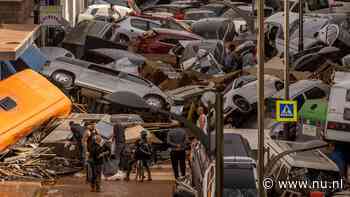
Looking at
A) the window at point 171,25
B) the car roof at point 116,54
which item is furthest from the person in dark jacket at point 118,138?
the window at point 171,25

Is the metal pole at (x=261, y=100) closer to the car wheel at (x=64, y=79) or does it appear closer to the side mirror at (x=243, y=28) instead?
the car wheel at (x=64, y=79)

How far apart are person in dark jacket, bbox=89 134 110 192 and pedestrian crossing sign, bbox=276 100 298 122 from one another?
14.1 ft

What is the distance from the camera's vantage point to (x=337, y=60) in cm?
3906

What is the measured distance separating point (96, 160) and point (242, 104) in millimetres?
8038

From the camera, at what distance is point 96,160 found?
80.9 feet

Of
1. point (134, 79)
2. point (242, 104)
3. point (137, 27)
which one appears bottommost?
point (242, 104)

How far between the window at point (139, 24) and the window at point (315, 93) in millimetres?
20359

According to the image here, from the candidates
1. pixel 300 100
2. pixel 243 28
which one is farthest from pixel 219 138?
pixel 243 28

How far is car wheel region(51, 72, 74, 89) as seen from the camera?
1355 inches

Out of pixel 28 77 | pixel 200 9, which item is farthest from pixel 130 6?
pixel 28 77

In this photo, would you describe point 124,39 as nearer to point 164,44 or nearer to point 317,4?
point 164,44

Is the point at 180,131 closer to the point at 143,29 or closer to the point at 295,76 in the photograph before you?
the point at 295,76

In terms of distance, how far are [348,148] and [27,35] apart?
1018 cm

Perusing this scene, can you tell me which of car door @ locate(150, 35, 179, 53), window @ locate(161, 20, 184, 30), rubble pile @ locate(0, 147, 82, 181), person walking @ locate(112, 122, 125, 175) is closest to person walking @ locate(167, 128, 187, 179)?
person walking @ locate(112, 122, 125, 175)
